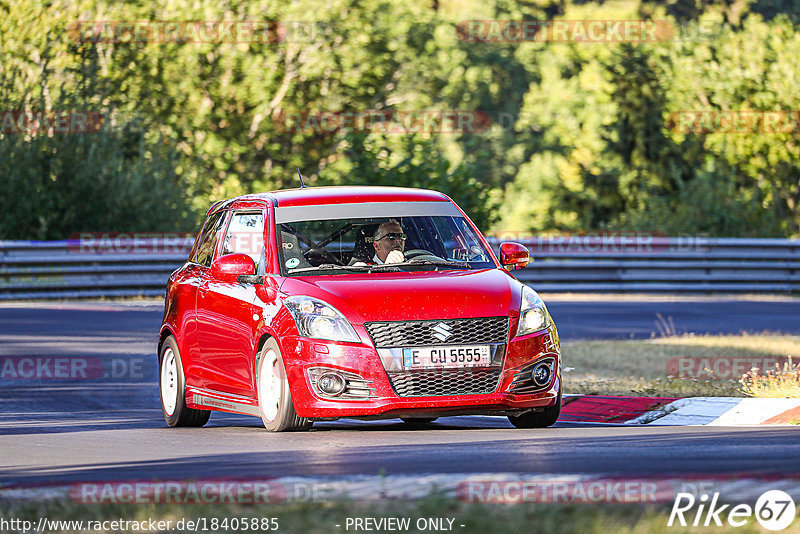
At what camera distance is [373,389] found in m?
9.89

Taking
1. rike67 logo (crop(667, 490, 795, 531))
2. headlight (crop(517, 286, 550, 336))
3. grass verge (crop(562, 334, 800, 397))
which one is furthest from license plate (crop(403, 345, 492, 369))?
grass verge (crop(562, 334, 800, 397))

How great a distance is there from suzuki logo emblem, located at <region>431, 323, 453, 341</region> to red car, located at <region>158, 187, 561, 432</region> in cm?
2

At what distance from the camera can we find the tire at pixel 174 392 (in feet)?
38.7

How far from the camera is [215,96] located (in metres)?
45.5

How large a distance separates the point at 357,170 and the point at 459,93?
3244cm

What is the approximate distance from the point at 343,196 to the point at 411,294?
1.70m

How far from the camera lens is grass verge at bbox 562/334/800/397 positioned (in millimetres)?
13570

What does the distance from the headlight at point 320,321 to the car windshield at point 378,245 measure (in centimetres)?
59

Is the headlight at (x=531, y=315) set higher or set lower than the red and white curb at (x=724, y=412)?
higher

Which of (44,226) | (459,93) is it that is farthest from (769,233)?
(459,93)
